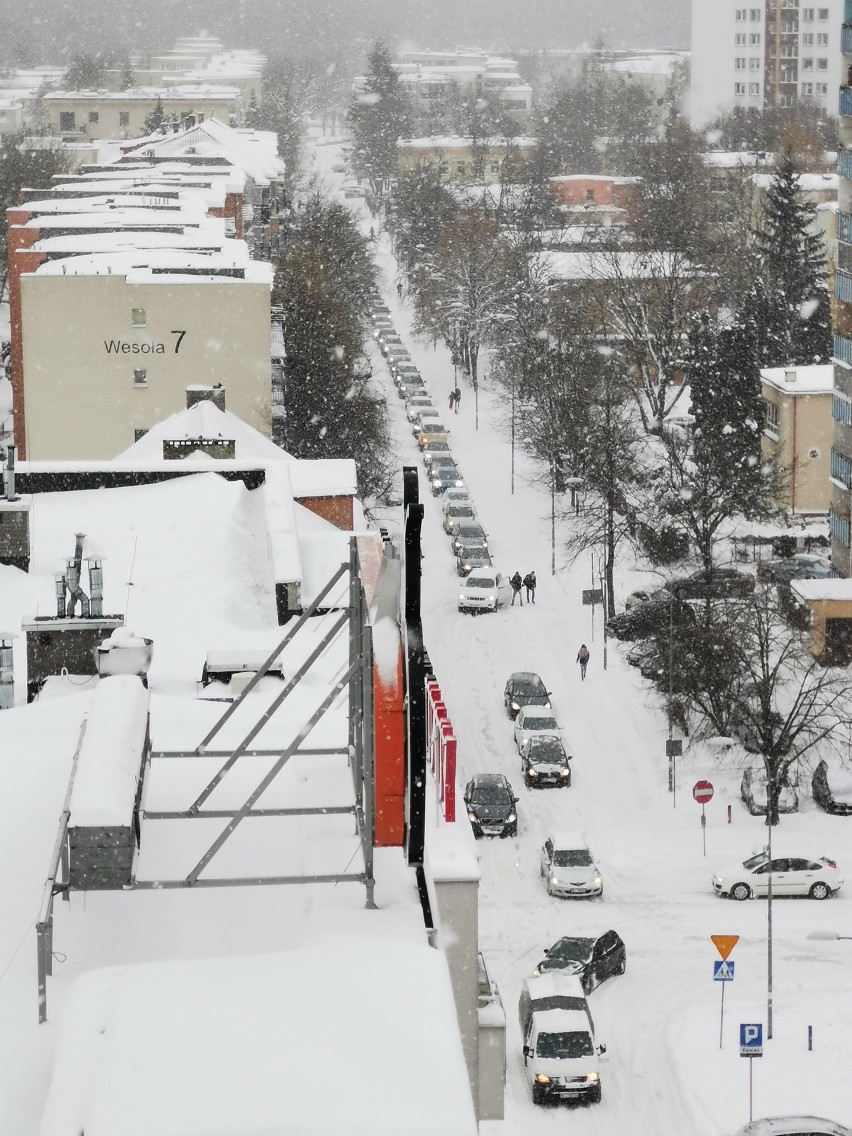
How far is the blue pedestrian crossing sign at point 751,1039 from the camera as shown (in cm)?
2116

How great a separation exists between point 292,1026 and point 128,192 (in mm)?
67327

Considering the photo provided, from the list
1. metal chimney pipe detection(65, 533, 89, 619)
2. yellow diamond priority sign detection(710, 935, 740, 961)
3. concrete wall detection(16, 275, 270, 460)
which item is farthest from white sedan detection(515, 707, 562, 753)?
metal chimney pipe detection(65, 533, 89, 619)

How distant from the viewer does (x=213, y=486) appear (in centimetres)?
2639

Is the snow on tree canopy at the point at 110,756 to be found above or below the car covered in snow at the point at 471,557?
above

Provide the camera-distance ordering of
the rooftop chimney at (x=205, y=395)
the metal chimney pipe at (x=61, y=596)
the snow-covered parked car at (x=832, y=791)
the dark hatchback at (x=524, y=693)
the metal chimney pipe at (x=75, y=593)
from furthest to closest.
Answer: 1. the rooftop chimney at (x=205, y=395)
2. the dark hatchback at (x=524, y=693)
3. the snow-covered parked car at (x=832, y=791)
4. the metal chimney pipe at (x=61, y=596)
5. the metal chimney pipe at (x=75, y=593)

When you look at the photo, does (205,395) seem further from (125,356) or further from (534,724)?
(534,724)

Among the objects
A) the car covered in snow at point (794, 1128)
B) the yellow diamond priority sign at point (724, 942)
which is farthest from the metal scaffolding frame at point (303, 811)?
the yellow diamond priority sign at point (724, 942)

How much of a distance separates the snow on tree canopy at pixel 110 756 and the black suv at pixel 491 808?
68.1ft

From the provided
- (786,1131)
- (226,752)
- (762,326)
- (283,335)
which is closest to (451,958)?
(226,752)

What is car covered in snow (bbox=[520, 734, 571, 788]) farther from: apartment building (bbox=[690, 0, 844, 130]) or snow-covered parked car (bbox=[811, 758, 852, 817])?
apartment building (bbox=[690, 0, 844, 130])

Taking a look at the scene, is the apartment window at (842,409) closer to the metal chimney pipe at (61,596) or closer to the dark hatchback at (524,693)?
the dark hatchback at (524,693)

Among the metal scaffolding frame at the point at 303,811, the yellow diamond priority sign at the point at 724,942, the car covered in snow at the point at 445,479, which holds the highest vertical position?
the metal scaffolding frame at the point at 303,811

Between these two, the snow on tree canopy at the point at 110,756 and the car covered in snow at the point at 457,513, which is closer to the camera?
the snow on tree canopy at the point at 110,756

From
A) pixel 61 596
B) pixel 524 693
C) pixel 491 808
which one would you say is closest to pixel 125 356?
pixel 524 693
